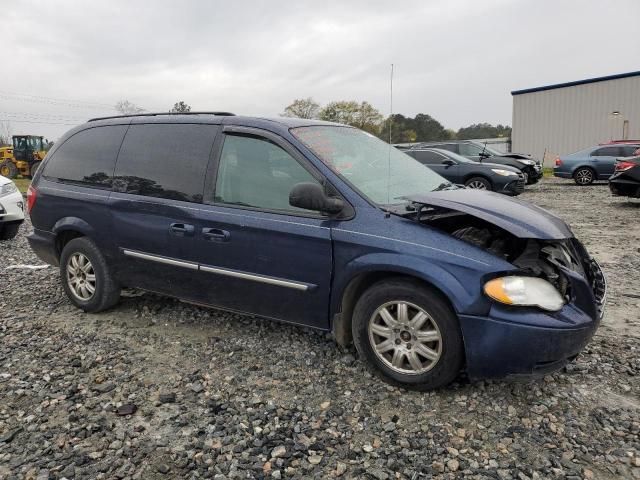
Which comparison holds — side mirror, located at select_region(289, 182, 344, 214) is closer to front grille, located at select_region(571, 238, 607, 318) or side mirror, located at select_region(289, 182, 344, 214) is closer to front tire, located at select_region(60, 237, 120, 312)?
front grille, located at select_region(571, 238, 607, 318)

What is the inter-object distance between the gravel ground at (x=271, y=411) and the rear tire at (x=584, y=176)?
50.5ft

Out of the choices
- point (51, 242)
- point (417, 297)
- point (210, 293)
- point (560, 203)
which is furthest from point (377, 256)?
point (560, 203)

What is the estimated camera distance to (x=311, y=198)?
3.08 metres

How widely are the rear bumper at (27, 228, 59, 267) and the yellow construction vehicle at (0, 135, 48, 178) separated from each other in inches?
1000

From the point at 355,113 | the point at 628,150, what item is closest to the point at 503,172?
the point at 628,150

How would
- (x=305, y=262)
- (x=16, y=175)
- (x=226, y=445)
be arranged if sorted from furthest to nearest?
1. (x=16, y=175)
2. (x=305, y=262)
3. (x=226, y=445)

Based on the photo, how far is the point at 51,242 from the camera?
4.64 metres

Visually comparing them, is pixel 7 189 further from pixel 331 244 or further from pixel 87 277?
pixel 331 244

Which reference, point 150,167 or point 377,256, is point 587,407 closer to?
point 377,256

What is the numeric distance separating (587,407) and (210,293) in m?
2.61

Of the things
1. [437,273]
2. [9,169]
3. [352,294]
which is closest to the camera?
[437,273]

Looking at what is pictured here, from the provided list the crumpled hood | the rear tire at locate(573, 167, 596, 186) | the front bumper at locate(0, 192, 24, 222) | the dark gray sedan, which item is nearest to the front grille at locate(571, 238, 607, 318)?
the crumpled hood

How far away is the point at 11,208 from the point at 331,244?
6731 millimetres

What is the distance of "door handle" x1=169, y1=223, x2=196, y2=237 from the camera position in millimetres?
3689
